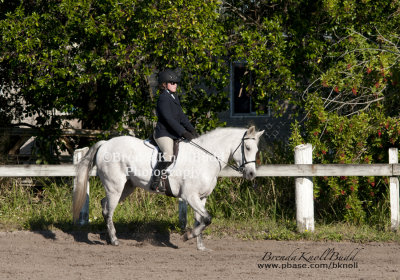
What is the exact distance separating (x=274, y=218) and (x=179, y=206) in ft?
5.81

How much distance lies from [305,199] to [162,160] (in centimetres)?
268

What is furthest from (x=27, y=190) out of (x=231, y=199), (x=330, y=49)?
(x=330, y=49)

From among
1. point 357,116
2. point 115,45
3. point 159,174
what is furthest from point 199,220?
point 115,45

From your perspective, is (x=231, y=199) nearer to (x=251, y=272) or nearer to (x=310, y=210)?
(x=310, y=210)

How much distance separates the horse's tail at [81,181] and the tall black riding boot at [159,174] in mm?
1264

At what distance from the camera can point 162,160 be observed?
823 centimetres

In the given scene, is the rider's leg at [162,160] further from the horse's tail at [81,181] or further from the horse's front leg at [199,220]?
the horse's tail at [81,181]

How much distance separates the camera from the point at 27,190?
36.0ft

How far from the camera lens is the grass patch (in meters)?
9.12

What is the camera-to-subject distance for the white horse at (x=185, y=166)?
7957 millimetres

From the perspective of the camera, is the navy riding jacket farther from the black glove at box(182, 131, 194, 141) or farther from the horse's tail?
the horse's tail

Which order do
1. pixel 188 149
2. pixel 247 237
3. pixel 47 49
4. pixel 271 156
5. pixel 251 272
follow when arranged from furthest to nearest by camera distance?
1. pixel 271 156
2. pixel 47 49
3. pixel 247 237
4. pixel 188 149
5. pixel 251 272

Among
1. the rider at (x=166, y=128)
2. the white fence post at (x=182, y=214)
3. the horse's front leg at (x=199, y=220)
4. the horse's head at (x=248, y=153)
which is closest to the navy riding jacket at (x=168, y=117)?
the rider at (x=166, y=128)

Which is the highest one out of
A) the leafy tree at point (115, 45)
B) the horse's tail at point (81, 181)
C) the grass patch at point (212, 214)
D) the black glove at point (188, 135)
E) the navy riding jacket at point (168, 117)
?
the leafy tree at point (115, 45)
